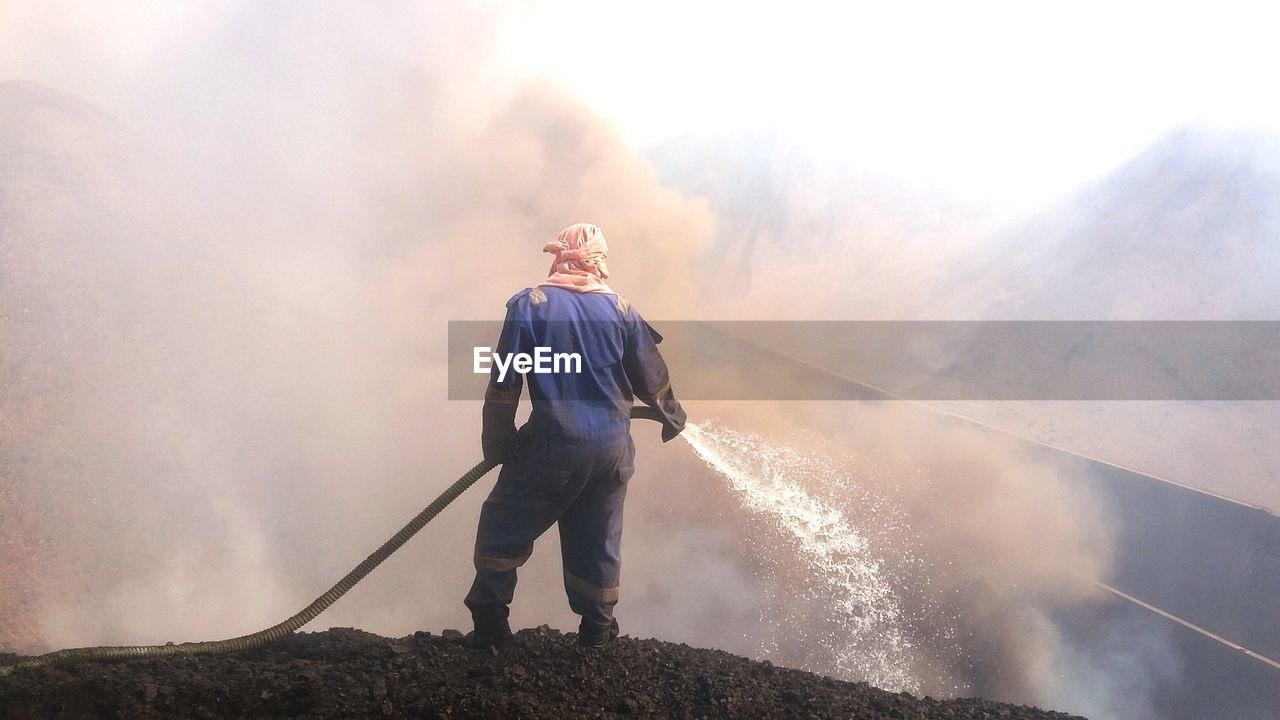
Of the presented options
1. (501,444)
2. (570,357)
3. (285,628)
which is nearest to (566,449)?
(501,444)

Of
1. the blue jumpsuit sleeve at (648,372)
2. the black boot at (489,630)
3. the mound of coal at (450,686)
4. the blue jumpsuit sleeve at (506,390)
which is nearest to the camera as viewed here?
the mound of coal at (450,686)

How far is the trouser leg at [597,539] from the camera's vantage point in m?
3.58

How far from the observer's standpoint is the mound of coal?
289cm

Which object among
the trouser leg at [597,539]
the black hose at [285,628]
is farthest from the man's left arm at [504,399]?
the trouser leg at [597,539]

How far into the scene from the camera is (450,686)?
10.0ft

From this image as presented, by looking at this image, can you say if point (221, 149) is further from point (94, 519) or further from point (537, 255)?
point (94, 519)

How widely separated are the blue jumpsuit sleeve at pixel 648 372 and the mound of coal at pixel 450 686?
1141 millimetres

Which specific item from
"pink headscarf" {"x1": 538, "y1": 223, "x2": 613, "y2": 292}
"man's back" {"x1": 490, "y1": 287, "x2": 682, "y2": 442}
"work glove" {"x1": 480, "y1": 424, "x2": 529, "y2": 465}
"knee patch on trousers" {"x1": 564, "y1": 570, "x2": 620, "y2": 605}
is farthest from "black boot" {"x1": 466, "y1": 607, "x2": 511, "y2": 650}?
"pink headscarf" {"x1": 538, "y1": 223, "x2": 613, "y2": 292}

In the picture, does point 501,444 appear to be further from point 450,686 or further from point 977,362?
point 977,362

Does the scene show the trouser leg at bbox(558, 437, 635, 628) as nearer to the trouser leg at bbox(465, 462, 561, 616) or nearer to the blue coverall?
the blue coverall

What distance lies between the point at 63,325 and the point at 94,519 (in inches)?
71.4

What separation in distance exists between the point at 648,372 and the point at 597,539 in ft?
2.84

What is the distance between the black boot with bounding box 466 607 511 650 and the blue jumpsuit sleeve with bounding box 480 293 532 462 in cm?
76

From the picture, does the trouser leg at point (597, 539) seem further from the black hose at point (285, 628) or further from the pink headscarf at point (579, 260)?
the pink headscarf at point (579, 260)
